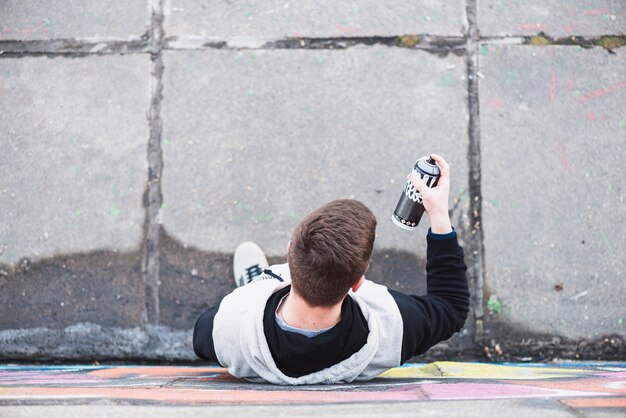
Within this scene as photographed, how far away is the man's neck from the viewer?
209 cm

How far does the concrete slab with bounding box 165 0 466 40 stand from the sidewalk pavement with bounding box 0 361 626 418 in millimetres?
2093

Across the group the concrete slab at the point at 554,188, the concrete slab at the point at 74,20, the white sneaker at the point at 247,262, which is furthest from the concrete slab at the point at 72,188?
the concrete slab at the point at 554,188

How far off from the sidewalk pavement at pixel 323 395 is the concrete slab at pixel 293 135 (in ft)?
3.36

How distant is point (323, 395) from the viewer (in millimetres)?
1998

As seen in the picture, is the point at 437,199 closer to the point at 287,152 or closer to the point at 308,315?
the point at 308,315

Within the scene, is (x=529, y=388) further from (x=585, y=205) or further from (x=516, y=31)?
(x=516, y=31)

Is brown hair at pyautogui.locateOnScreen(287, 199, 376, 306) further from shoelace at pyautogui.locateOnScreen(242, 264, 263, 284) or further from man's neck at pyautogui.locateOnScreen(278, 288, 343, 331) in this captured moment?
shoelace at pyautogui.locateOnScreen(242, 264, 263, 284)

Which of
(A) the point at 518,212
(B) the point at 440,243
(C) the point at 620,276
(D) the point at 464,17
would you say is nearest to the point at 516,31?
(D) the point at 464,17

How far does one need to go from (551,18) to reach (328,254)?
264cm

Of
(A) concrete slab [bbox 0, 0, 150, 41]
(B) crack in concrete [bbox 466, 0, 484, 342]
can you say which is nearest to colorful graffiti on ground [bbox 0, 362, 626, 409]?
(B) crack in concrete [bbox 466, 0, 484, 342]

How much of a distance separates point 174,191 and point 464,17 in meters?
2.11

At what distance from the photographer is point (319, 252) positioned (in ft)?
6.63

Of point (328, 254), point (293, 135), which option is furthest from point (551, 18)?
point (328, 254)

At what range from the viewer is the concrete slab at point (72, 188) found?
138 inches
